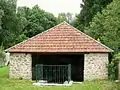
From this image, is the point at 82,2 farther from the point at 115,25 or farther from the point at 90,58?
the point at 90,58

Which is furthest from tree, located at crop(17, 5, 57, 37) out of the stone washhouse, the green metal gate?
the green metal gate

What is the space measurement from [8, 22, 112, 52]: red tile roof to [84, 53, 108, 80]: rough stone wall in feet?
1.68

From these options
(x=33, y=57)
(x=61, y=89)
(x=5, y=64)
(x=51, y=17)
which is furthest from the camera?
(x=51, y=17)

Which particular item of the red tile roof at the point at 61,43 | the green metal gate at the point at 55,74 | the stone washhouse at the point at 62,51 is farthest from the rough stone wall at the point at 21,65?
the green metal gate at the point at 55,74

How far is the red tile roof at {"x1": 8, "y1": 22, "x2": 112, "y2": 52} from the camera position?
93.2ft

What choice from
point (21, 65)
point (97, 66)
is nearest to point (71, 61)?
point (97, 66)

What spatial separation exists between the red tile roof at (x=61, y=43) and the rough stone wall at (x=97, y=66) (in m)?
0.51

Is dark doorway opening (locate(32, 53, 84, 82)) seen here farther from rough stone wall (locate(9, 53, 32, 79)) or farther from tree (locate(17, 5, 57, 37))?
tree (locate(17, 5, 57, 37))

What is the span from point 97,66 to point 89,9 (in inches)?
988

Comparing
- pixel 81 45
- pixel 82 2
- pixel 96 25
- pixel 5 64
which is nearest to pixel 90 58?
pixel 81 45

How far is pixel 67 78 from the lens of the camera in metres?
28.7

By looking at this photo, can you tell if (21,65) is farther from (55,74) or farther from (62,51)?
(62,51)

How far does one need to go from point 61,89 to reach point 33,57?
8246 millimetres

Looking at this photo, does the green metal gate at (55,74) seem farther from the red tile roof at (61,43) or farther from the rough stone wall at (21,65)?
the red tile roof at (61,43)
